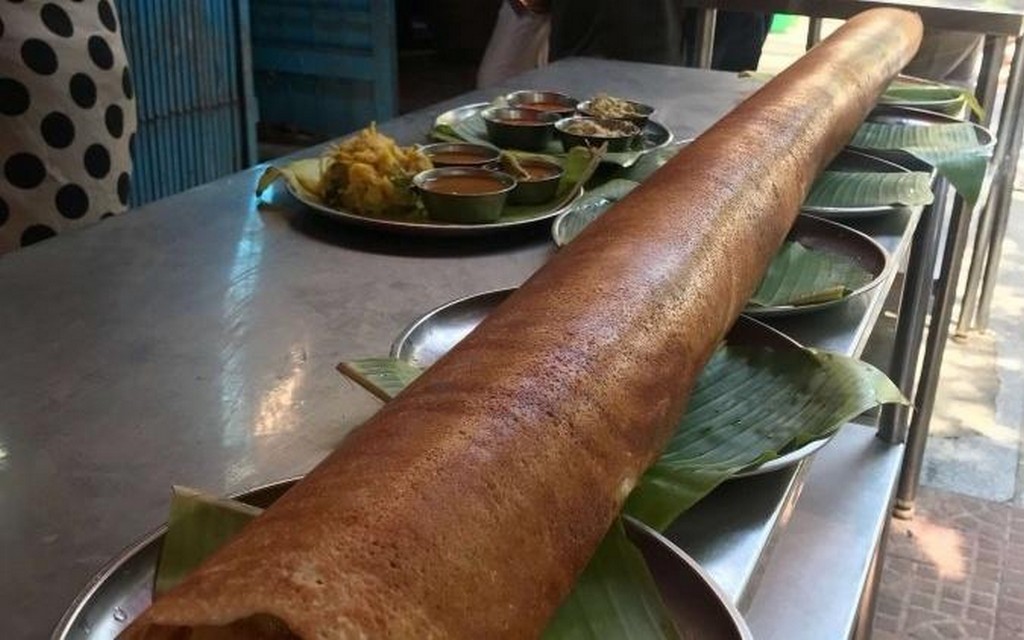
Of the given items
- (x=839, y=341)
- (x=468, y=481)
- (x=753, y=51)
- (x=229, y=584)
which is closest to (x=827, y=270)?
(x=839, y=341)

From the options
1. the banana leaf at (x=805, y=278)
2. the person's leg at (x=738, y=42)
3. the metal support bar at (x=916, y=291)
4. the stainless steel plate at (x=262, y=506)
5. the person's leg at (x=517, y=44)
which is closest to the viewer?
the stainless steel plate at (x=262, y=506)

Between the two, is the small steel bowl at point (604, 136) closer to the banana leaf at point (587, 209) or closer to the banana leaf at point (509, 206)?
the banana leaf at point (509, 206)

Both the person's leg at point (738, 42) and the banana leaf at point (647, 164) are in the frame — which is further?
the person's leg at point (738, 42)

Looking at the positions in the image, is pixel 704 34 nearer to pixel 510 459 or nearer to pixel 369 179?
pixel 369 179

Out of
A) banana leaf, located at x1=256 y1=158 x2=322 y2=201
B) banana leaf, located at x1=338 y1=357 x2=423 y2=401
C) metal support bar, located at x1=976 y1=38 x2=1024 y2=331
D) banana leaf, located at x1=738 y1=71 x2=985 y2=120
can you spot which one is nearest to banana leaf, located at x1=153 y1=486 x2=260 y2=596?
banana leaf, located at x1=338 y1=357 x2=423 y2=401

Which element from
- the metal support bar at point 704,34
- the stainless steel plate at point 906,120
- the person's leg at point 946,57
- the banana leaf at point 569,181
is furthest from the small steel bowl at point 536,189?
the metal support bar at point 704,34

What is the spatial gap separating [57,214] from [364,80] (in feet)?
11.0

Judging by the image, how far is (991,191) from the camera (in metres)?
3.73

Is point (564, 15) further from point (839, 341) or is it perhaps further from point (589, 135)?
point (839, 341)

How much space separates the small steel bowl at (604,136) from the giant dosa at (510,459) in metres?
0.75

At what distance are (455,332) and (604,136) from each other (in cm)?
87

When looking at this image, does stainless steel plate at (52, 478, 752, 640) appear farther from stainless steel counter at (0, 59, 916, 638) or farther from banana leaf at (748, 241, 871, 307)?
banana leaf at (748, 241, 871, 307)

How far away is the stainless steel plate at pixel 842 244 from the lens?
56.6 inches

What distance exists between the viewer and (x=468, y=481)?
2.28 ft
